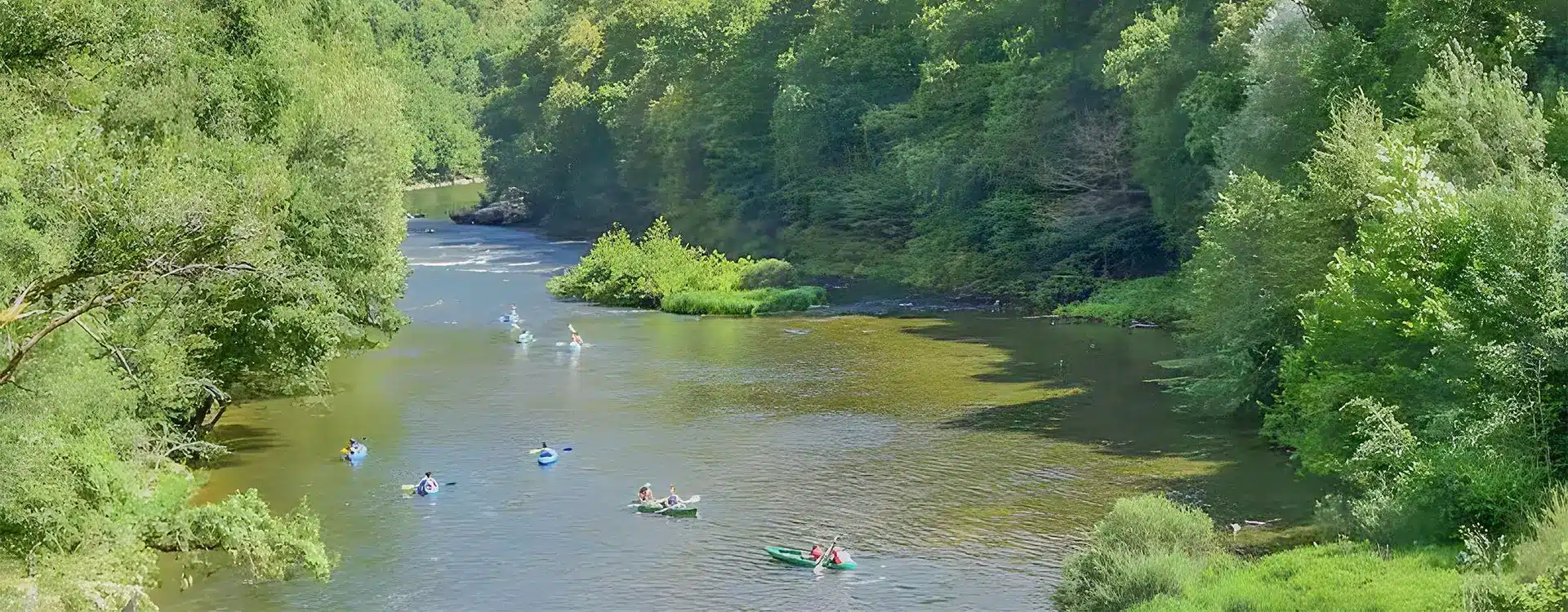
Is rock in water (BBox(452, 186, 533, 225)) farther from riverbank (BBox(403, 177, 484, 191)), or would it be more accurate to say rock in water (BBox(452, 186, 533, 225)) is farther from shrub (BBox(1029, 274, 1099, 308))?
shrub (BBox(1029, 274, 1099, 308))

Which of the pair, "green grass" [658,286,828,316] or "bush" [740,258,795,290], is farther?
"bush" [740,258,795,290]

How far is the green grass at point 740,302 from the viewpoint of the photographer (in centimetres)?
7638

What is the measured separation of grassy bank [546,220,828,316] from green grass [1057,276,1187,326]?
43.3 feet

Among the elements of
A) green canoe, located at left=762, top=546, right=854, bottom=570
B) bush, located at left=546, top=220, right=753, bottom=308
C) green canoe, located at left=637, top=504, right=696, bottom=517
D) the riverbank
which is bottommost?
green canoe, located at left=762, top=546, right=854, bottom=570

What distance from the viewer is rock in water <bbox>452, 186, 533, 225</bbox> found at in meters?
129

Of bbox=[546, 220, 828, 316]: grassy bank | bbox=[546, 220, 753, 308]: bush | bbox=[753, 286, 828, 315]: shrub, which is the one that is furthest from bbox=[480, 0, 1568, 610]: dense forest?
bbox=[546, 220, 753, 308]: bush

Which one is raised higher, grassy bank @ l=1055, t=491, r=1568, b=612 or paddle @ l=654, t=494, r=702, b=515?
grassy bank @ l=1055, t=491, r=1568, b=612

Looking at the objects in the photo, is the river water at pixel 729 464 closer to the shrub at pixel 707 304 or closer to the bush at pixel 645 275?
the shrub at pixel 707 304

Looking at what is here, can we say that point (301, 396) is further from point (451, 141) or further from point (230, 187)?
point (451, 141)

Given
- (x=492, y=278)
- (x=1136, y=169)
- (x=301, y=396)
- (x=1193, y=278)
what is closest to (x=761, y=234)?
(x=492, y=278)

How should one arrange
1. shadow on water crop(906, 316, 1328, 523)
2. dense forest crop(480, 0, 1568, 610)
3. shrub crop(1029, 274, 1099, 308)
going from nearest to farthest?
dense forest crop(480, 0, 1568, 610), shadow on water crop(906, 316, 1328, 523), shrub crop(1029, 274, 1099, 308)

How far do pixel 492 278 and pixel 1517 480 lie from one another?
218ft

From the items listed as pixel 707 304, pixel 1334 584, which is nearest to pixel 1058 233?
pixel 707 304

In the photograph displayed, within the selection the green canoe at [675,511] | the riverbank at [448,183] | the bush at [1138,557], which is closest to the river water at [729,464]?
the green canoe at [675,511]
